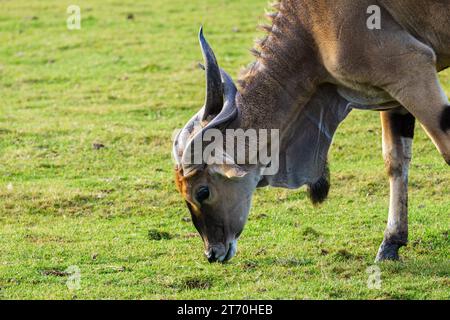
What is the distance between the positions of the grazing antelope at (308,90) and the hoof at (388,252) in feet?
3.00

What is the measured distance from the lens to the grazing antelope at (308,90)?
7895 mm

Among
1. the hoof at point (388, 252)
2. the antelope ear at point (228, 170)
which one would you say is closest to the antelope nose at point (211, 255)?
the antelope ear at point (228, 170)

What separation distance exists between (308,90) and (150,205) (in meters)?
3.49

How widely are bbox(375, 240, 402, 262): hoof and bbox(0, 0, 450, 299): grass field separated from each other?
0.11m

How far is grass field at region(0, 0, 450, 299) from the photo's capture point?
8367mm

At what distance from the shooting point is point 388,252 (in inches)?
Answer: 351

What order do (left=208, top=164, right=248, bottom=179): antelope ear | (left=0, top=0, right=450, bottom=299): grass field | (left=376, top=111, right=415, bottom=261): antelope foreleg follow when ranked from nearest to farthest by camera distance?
(left=208, top=164, right=248, bottom=179): antelope ear < (left=0, top=0, right=450, bottom=299): grass field < (left=376, top=111, right=415, bottom=261): antelope foreleg

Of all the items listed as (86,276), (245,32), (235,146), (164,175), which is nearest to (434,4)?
(235,146)

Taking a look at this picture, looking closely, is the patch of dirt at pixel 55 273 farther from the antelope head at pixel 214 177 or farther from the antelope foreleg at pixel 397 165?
the antelope foreleg at pixel 397 165

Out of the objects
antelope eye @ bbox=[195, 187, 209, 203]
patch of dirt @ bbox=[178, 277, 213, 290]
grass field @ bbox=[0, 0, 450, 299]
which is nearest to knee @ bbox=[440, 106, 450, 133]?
grass field @ bbox=[0, 0, 450, 299]

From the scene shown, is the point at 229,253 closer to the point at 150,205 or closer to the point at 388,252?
the point at 388,252

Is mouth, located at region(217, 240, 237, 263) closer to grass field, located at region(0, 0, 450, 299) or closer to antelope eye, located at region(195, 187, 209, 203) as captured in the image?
grass field, located at region(0, 0, 450, 299)
